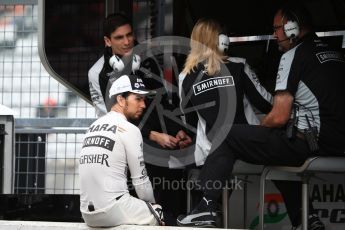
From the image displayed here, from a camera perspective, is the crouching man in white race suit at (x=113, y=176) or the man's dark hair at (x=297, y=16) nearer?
the crouching man in white race suit at (x=113, y=176)

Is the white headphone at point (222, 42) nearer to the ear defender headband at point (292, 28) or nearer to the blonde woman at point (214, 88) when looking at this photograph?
the blonde woman at point (214, 88)

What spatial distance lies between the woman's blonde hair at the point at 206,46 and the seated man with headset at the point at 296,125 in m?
0.39

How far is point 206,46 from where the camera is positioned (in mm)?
4352

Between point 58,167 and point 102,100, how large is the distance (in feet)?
14.4

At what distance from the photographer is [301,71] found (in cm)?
411

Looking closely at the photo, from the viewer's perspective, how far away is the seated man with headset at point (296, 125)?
4062mm

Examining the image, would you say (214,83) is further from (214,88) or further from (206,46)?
(206,46)

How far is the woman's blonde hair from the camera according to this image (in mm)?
4320

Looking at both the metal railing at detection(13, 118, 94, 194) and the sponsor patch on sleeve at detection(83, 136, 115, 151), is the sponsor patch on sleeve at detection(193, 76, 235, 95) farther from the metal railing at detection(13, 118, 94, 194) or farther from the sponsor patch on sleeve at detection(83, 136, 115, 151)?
the metal railing at detection(13, 118, 94, 194)

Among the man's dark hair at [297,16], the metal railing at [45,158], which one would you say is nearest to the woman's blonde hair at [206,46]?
the man's dark hair at [297,16]

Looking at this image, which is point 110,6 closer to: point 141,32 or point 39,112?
point 141,32

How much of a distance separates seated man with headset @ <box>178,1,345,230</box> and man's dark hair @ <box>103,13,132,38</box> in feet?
3.75

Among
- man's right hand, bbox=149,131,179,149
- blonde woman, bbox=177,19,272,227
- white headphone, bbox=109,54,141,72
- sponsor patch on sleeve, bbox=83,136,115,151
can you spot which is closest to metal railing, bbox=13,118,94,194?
white headphone, bbox=109,54,141,72

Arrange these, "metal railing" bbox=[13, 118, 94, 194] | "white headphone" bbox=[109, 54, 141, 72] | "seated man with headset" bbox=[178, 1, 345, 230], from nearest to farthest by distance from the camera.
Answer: "seated man with headset" bbox=[178, 1, 345, 230], "white headphone" bbox=[109, 54, 141, 72], "metal railing" bbox=[13, 118, 94, 194]
